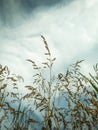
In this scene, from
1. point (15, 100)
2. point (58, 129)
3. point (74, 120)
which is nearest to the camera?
point (58, 129)

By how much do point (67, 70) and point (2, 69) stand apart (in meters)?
1.12

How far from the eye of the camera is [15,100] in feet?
12.3

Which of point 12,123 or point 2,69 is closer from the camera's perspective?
point 12,123

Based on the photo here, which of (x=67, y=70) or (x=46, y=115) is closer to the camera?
(x=46, y=115)

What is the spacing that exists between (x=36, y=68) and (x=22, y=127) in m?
1.23

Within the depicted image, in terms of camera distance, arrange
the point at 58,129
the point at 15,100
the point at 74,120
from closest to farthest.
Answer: the point at 58,129 → the point at 74,120 → the point at 15,100

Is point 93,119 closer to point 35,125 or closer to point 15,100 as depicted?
point 35,125

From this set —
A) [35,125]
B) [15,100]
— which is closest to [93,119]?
[35,125]

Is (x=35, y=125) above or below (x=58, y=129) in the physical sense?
above

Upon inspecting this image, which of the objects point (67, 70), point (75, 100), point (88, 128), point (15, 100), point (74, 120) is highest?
point (67, 70)

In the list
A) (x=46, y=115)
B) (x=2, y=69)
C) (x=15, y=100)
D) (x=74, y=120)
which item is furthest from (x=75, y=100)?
(x=2, y=69)

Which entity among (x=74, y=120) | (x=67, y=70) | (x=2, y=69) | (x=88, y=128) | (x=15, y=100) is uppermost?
(x=2, y=69)

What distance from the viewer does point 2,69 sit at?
3.87m

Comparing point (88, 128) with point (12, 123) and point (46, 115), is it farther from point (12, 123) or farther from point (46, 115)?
point (12, 123)
